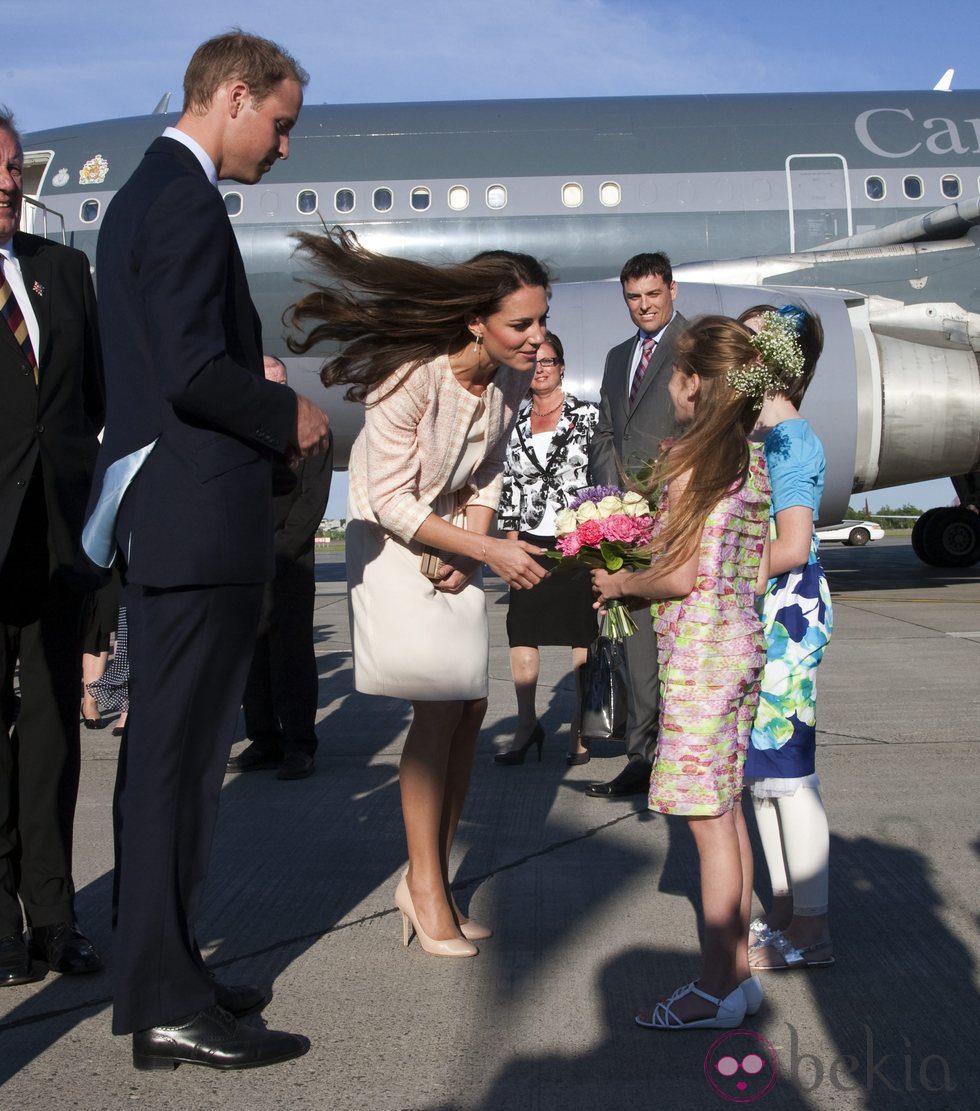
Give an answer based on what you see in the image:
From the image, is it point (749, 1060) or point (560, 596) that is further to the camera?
point (560, 596)

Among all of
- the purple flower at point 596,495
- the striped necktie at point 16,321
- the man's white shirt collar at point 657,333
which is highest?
the man's white shirt collar at point 657,333

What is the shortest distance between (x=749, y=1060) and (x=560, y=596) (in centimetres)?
299

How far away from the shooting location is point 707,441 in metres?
2.78

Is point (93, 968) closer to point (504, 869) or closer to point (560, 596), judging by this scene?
point (504, 869)

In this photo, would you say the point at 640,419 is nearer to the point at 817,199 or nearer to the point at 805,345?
the point at 805,345

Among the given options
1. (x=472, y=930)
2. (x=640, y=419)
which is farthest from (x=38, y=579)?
(x=640, y=419)

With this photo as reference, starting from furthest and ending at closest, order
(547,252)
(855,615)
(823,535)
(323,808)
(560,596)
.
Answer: (823,535)
(547,252)
(855,615)
(560,596)
(323,808)

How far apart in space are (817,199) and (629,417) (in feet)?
31.8

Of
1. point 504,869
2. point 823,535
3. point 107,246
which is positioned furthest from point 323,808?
point 823,535

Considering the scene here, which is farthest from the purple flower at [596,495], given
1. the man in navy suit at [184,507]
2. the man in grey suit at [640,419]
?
the man in grey suit at [640,419]

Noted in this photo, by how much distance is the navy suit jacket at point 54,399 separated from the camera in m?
3.19

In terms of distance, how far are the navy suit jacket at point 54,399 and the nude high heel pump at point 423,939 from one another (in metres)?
1.22

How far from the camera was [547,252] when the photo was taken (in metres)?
13.9

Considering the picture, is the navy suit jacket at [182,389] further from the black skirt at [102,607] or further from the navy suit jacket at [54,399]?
the black skirt at [102,607]
